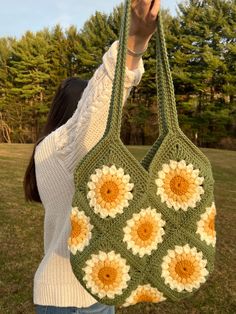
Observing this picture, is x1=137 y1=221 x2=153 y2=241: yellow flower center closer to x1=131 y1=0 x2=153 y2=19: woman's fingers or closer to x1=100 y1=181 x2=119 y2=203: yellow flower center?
x1=100 y1=181 x2=119 y2=203: yellow flower center

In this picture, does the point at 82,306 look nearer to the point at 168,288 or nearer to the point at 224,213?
the point at 168,288

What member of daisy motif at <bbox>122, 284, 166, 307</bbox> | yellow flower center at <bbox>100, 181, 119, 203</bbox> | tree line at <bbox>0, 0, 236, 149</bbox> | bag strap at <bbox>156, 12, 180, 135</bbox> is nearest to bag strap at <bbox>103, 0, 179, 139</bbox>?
bag strap at <bbox>156, 12, 180, 135</bbox>

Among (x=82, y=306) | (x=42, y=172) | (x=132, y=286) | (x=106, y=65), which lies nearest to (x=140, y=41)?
(x=106, y=65)

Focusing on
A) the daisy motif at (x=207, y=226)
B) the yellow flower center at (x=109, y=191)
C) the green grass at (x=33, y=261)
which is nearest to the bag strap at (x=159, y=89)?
the yellow flower center at (x=109, y=191)

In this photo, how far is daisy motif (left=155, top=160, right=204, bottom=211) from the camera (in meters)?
0.91

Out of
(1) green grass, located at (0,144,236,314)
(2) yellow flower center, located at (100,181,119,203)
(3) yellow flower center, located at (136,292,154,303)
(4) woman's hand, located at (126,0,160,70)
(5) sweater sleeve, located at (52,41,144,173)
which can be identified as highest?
(4) woman's hand, located at (126,0,160,70)

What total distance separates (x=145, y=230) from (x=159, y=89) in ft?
1.10

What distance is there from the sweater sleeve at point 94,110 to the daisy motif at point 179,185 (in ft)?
0.79

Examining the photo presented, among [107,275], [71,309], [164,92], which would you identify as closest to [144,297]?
[107,275]

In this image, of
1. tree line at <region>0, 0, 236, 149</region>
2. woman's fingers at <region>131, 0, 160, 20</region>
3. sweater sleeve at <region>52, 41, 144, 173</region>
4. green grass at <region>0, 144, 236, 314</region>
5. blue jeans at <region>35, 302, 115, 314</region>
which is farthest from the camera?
tree line at <region>0, 0, 236, 149</region>

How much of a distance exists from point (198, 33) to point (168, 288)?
25870 millimetres

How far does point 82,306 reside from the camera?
1.23 m

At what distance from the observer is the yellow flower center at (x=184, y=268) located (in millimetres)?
919

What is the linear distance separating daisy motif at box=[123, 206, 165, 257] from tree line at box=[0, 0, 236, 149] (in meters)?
20.9
